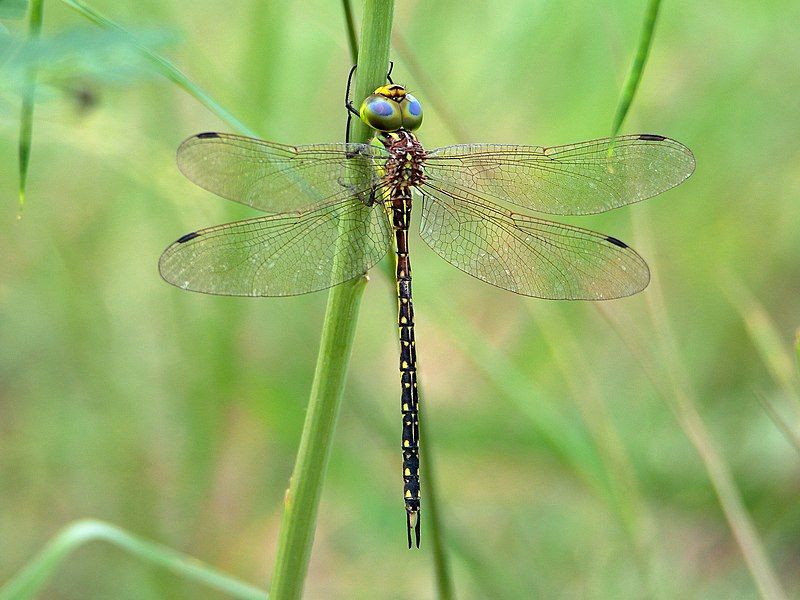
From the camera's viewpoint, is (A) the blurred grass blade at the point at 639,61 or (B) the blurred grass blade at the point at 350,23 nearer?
(A) the blurred grass blade at the point at 639,61

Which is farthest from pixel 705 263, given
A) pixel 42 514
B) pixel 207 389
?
pixel 42 514

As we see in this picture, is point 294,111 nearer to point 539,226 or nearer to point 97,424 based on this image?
point 97,424

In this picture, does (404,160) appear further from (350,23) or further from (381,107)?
(350,23)

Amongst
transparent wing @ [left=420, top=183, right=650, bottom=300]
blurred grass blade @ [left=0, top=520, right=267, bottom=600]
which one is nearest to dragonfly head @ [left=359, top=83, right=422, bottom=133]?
transparent wing @ [left=420, top=183, right=650, bottom=300]

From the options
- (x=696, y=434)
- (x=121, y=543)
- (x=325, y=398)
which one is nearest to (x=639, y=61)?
(x=325, y=398)

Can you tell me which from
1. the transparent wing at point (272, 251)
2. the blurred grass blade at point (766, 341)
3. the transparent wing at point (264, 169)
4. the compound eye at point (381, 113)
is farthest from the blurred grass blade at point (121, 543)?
the blurred grass blade at point (766, 341)

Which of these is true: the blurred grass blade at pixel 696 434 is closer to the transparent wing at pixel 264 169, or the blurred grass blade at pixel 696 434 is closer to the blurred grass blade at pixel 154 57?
the transparent wing at pixel 264 169

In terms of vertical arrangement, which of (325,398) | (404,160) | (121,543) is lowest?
(121,543)
